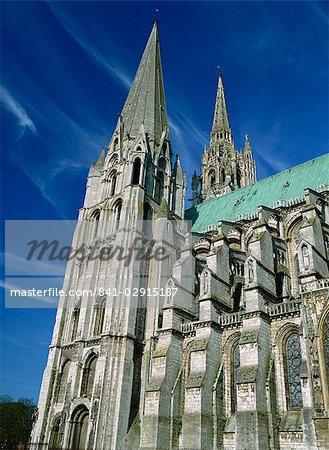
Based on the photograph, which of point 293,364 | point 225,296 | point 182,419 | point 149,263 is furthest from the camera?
point 149,263

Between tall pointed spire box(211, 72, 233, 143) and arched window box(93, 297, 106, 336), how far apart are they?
3543cm

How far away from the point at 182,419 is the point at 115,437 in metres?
4.22

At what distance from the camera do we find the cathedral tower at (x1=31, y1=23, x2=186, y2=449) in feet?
81.4

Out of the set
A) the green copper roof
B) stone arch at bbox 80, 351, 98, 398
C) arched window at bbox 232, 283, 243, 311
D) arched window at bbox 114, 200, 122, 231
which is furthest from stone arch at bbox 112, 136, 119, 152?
stone arch at bbox 80, 351, 98, 398

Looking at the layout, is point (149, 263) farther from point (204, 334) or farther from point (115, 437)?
point (115, 437)

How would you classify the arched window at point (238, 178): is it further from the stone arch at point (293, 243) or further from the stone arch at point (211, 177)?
the stone arch at point (293, 243)

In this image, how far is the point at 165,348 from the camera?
79.4 ft

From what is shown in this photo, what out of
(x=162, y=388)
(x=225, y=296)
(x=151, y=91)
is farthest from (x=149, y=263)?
(x=151, y=91)

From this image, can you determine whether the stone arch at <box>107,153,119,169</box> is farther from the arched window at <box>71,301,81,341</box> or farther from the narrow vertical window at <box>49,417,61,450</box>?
the narrow vertical window at <box>49,417,61,450</box>

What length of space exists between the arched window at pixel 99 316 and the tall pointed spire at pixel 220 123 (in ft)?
116

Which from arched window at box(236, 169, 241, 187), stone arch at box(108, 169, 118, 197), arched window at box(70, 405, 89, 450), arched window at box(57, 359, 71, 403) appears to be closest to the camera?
arched window at box(70, 405, 89, 450)

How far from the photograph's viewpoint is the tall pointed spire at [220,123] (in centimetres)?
5900

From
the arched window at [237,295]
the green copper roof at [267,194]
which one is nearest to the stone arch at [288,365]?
the arched window at [237,295]

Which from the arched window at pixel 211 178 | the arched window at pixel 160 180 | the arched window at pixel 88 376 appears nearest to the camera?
the arched window at pixel 88 376
